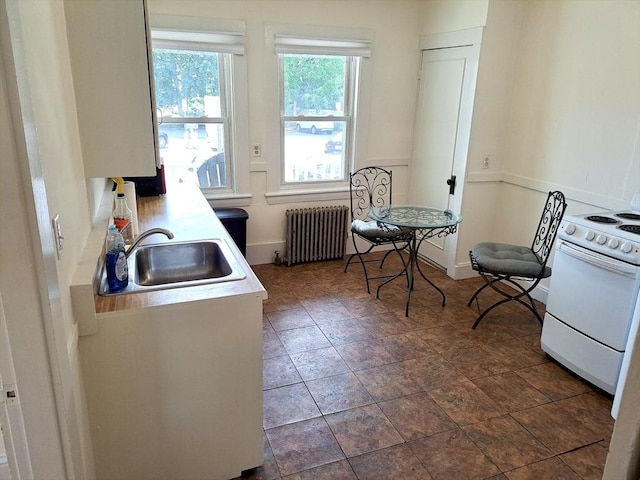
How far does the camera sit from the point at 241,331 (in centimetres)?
182

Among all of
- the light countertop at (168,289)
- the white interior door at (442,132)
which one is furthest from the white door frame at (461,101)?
the light countertop at (168,289)

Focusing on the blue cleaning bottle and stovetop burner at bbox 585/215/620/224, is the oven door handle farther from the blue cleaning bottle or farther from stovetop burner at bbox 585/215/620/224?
the blue cleaning bottle

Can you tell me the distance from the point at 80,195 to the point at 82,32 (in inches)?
24.9

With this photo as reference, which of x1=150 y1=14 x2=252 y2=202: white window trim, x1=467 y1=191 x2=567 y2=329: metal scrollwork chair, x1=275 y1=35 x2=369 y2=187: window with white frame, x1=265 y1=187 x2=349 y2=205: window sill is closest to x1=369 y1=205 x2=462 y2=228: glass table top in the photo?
x1=467 y1=191 x2=567 y2=329: metal scrollwork chair

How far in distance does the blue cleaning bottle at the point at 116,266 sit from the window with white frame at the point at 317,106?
2.67 meters

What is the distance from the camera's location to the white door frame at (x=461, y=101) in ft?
12.4

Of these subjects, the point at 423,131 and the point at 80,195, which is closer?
the point at 80,195

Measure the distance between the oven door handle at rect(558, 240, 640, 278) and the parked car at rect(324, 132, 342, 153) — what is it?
2.41 m

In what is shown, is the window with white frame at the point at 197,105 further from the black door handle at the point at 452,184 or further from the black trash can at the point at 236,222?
the black door handle at the point at 452,184

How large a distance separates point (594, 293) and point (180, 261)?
2281 mm

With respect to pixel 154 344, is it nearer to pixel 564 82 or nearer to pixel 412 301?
pixel 412 301

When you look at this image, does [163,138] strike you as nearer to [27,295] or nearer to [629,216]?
[27,295]

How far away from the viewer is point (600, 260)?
2.49 metres

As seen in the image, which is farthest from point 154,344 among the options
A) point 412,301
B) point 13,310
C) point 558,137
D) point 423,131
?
point 423,131
